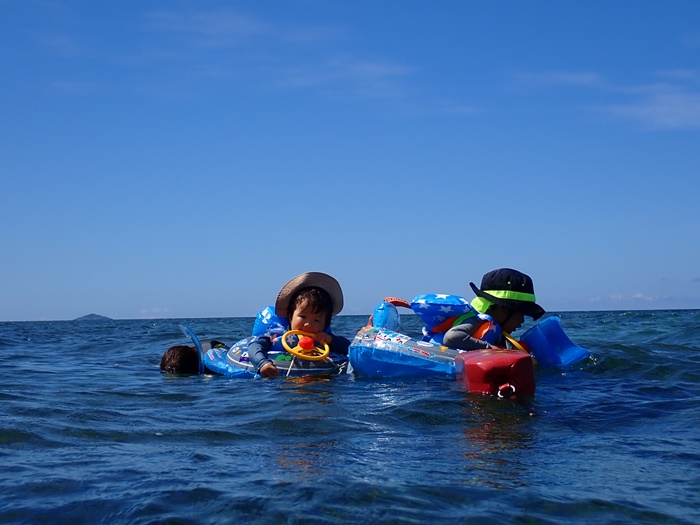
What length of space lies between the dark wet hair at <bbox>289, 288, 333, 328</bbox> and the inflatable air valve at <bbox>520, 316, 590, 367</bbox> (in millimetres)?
2116

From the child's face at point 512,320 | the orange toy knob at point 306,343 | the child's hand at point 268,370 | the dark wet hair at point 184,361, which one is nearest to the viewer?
the child's face at point 512,320

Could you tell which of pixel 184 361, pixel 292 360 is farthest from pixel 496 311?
pixel 184 361

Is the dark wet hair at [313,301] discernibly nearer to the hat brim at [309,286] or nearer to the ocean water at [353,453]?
the hat brim at [309,286]

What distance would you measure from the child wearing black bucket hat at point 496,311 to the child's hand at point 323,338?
144cm

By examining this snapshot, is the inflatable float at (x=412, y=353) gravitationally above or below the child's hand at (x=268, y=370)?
above

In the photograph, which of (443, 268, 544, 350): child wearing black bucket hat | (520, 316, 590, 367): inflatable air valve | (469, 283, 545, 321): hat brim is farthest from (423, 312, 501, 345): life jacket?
(520, 316, 590, 367): inflatable air valve

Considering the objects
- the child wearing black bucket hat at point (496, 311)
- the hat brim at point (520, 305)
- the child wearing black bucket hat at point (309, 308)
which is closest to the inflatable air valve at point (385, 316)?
the child wearing black bucket hat at point (309, 308)

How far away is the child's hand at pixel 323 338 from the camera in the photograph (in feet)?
26.1

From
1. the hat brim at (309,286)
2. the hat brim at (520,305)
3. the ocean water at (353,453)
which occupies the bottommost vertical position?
the ocean water at (353,453)

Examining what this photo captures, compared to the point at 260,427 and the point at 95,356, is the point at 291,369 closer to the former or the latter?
the point at 260,427

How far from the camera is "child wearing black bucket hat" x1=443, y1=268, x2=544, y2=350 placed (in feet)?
22.9

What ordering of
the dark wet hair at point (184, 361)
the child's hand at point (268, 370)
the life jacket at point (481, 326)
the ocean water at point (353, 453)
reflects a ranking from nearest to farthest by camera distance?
the ocean water at point (353, 453)
the life jacket at point (481, 326)
the child's hand at point (268, 370)
the dark wet hair at point (184, 361)

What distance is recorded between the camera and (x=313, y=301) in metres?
7.92

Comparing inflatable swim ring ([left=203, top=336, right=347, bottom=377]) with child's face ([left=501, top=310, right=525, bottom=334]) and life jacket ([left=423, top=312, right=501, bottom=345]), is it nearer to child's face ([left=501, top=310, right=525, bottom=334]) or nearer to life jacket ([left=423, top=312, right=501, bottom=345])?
life jacket ([left=423, top=312, right=501, bottom=345])
